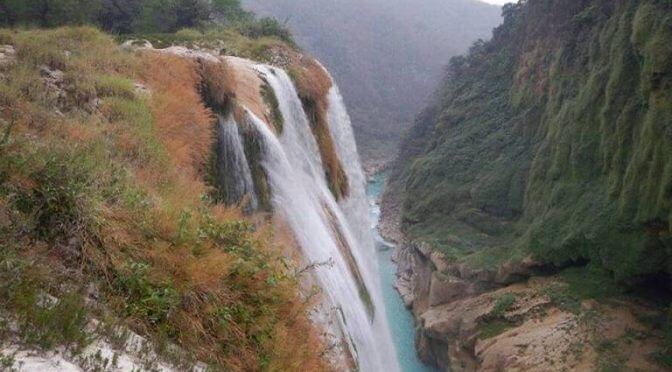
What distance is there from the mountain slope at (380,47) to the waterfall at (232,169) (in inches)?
3242

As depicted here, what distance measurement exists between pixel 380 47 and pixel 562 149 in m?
108

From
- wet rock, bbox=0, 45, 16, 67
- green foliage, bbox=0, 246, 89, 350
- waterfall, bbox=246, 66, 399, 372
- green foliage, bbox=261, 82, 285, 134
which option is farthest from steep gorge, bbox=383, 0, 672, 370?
green foliage, bbox=0, 246, 89, 350

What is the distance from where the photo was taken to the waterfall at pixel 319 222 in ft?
22.2

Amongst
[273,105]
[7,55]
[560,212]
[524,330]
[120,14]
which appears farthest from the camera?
[560,212]

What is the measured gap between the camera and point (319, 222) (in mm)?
7516

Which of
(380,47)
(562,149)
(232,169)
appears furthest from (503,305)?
(380,47)

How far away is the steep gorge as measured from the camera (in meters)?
24.1

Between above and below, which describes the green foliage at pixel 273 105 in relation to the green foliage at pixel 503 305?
above

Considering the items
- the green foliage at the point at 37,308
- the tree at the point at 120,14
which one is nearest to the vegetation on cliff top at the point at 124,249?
→ the green foliage at the point at 37,308

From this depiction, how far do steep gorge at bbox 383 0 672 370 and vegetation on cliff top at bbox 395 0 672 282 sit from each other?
9 centimetres

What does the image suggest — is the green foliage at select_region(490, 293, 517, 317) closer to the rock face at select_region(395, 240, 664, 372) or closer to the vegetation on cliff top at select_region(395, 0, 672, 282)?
the rock face at select_region(395, 240, 664, 372)

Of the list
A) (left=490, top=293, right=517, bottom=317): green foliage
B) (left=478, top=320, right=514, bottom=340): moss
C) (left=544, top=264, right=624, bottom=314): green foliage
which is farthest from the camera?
(left=490, top=293, right=517, bottom=317): green foliage

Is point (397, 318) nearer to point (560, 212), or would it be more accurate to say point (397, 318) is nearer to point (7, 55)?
point (560, 212)

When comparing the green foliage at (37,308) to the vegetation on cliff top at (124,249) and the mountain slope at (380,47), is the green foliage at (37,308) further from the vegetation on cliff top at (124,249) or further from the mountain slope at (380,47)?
the mountain slope at (380,47)
